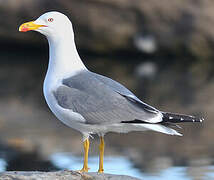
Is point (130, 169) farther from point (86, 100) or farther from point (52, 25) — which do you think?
point (52, 25)

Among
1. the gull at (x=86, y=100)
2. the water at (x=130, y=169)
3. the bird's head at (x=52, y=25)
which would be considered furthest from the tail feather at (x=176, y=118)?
the water at (x=130, y=169)

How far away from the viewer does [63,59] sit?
4184mm

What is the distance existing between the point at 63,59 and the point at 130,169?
1.87m

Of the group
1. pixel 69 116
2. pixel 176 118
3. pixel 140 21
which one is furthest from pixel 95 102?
pixel 140 21

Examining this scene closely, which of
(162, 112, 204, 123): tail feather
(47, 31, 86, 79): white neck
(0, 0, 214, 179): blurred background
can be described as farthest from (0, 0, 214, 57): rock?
(162, 112, 204, 123): tail feather

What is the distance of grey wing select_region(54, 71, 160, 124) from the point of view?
397cm

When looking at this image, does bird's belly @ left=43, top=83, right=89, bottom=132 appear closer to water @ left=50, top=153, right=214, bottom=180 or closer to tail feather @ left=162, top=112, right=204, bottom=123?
tail feather @ left=162, top=112, right=204, bottom=123

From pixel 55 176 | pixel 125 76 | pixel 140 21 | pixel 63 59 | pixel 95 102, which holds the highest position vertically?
pixel 140 21

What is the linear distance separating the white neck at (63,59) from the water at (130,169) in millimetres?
1525

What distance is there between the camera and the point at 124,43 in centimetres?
1267

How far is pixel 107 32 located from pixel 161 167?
704cm

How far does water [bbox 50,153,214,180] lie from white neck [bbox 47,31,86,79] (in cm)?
152

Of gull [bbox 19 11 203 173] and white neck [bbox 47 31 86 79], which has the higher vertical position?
white neck [bbox 47 31 86 79]

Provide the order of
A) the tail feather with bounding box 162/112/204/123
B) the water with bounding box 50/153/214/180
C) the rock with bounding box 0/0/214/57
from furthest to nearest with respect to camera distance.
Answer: the rock with bounding box 0/0/214/57
the water with bounding box 50/153/214/180
the tail feather with bounding box 162/112/204/123
